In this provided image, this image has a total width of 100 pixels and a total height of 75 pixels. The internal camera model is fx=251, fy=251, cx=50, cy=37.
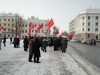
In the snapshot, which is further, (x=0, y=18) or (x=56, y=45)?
(x=0, y=18)

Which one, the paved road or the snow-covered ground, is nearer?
the snow-covered ground

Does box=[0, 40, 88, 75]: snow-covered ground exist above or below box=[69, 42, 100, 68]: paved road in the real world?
above

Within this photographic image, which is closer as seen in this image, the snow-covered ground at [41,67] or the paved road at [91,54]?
the snow-covered ground at [41,67]

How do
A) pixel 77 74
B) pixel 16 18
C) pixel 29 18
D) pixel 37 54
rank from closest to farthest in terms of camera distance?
1. pixel 77 74
2. pixel 37 54
3. pixel 16 18
4. pixel 29 18

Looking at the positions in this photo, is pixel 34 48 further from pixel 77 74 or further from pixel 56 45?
pixel 56 45

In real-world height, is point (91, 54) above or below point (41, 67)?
below

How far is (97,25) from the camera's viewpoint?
128500 millimetres

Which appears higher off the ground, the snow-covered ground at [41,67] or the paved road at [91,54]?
the snow-covered ground at [41,67]

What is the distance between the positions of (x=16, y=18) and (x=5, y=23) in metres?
13.0

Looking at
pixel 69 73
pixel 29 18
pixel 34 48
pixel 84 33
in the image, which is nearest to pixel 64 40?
pixel 34 48

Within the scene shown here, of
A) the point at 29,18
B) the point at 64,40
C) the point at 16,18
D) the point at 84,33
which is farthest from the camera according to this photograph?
the point at 29,18

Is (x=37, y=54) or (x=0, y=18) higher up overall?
(x=0, y=18)

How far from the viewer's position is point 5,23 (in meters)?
128

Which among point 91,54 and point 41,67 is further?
point 91,54
